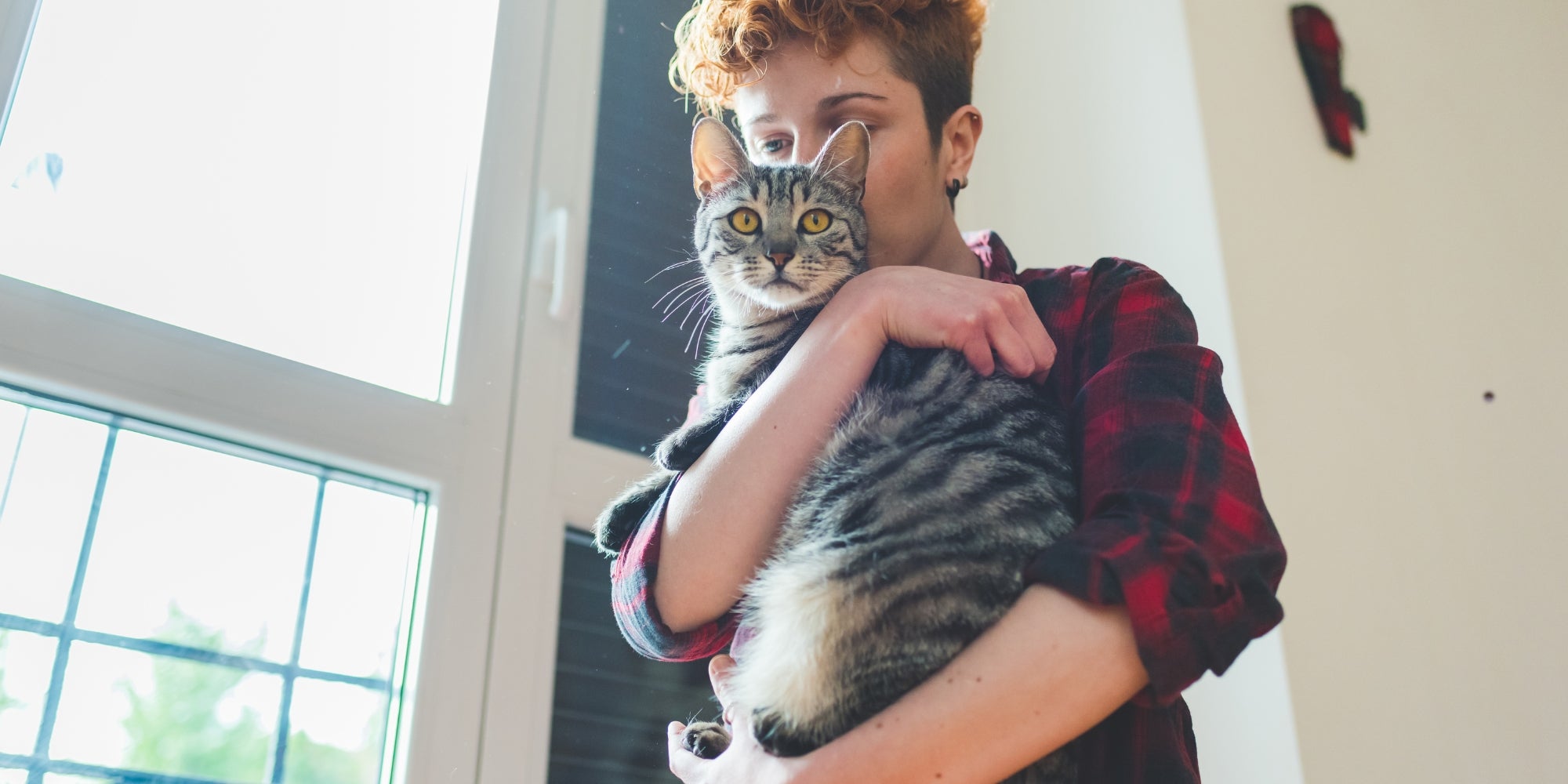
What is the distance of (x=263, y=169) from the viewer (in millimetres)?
2119

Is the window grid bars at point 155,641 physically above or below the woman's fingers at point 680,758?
above

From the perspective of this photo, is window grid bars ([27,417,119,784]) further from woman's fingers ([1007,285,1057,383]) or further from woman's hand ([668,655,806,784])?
woman's fingers ([1007,285,1057,383])

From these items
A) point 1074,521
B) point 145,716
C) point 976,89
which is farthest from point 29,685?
point 976,89

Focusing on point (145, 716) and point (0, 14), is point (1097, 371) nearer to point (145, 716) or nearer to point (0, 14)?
point (145, 716)

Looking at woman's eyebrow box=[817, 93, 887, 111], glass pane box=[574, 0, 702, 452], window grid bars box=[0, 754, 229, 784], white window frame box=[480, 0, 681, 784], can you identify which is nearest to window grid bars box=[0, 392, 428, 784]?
window grid bars box=[0, 754, 229, 784]

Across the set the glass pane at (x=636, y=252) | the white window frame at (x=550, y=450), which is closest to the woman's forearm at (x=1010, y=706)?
the white window frame at (x=550, y=450)

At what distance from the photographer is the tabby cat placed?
109 centimetres

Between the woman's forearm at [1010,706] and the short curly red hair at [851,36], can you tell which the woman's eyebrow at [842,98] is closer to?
the short curly red hair at [851,36]

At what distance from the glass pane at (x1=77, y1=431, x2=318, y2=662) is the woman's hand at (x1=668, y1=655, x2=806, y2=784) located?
0.91 metres

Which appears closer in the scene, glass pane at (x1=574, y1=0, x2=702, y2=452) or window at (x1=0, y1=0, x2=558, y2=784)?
window at (x1=0, y1=0, x2=558, y2=784)

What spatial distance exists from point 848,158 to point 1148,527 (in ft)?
2.30

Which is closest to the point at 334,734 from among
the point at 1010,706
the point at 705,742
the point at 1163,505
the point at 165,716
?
the point at 165,716

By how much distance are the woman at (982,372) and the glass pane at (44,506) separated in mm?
935

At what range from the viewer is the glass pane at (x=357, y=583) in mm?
1934
